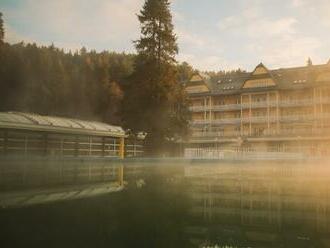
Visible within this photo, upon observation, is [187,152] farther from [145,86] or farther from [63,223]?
[63,223]

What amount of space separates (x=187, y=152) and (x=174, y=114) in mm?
7683

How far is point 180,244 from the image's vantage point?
4730mm

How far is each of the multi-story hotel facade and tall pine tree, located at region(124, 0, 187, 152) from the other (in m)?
20.7

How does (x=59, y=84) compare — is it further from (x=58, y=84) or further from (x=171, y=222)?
(x=171, y=222)

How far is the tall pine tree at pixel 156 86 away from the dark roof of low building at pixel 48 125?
5.99 meters

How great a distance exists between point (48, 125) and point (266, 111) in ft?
119

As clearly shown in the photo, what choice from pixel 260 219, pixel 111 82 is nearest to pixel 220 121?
pixel 111 82

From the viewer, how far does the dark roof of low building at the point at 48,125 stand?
99.6 feet

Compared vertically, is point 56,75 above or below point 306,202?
above

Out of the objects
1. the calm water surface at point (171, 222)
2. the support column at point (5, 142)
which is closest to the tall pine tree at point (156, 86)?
the support column at point (5, 142)

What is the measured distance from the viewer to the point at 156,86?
3275 centimetres

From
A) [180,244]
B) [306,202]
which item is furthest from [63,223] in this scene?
[306,202]

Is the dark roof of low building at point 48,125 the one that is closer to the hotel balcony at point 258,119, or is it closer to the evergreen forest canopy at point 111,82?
the evergreen forest canopy at point 111,82

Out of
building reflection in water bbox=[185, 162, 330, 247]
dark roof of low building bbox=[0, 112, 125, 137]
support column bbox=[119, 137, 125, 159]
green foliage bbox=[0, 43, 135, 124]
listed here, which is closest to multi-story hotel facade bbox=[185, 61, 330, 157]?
support column bbox=[119, 137, 125, 159]
